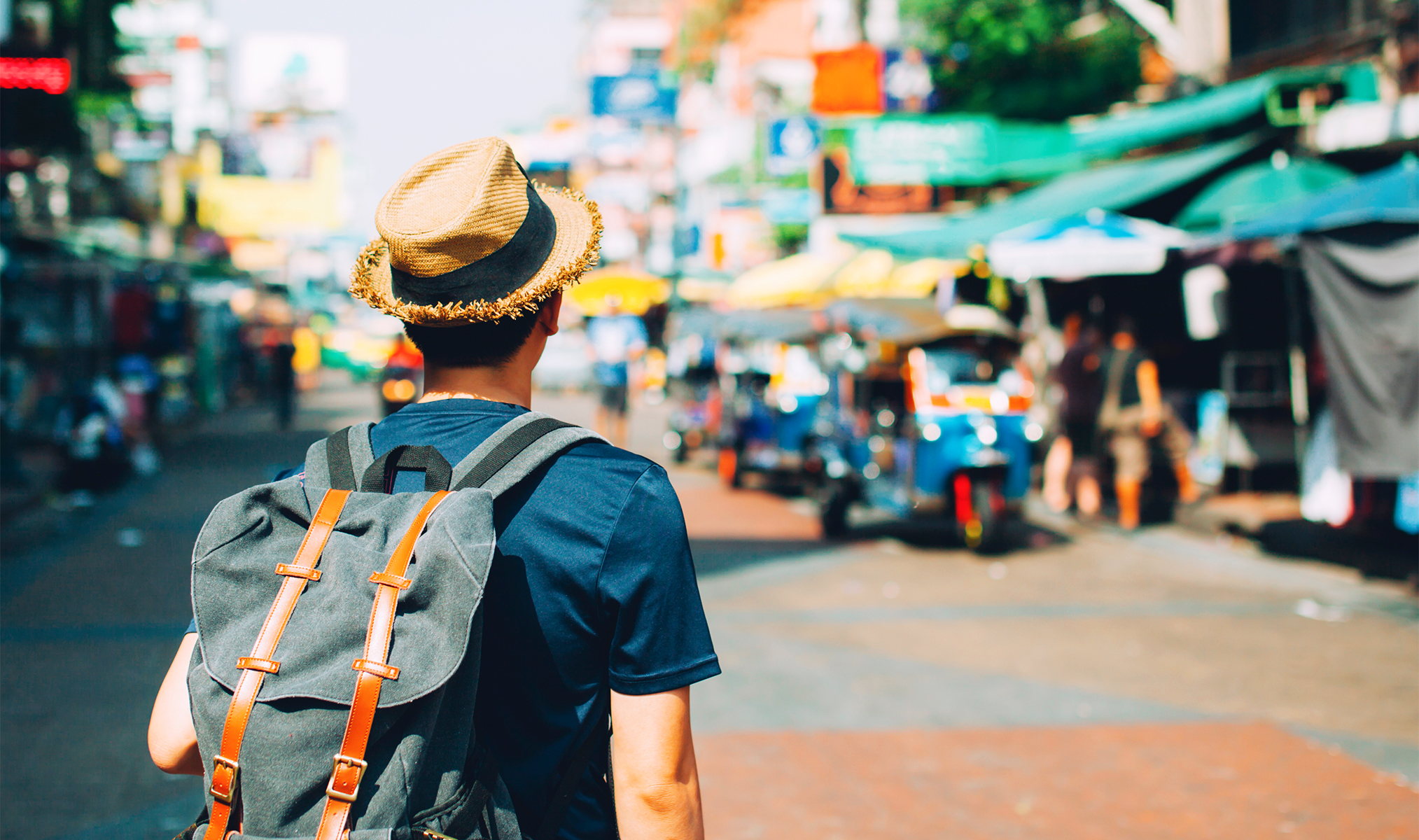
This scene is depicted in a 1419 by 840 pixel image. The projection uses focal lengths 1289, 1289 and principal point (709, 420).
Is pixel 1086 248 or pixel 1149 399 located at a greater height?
pixel 1086 248

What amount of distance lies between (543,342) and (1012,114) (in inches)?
719

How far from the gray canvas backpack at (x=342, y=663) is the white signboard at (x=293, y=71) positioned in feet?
217

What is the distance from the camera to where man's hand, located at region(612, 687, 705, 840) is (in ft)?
5.75

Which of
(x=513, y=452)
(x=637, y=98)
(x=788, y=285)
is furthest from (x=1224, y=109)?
(x=637, y=98)

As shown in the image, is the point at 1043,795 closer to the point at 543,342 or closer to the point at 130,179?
the point at 543,342

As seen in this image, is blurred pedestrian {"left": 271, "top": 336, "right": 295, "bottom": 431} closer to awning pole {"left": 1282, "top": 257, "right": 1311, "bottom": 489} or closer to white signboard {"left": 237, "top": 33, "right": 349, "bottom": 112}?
awning pole {"left": 1282, "top": 257, "right": 1311, "bottom": 489}

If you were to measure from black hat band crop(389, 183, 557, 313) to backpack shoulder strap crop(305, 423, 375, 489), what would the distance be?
0.70 feet

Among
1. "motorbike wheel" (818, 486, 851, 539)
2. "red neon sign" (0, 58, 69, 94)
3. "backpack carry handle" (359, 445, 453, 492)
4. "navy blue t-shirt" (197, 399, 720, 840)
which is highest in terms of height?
"red neon sign" (0, 58, 69, 94)

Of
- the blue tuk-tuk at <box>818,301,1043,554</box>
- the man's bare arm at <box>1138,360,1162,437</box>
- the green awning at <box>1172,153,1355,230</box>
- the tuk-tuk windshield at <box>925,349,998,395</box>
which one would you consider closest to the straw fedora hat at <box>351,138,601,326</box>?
the blue tuk-tuk at <box>818,301,1043,554</box>

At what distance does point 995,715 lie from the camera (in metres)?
6.04

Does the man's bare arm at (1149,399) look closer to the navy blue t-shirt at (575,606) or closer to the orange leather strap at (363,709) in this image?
the navy blue t-shirt at (575,606)

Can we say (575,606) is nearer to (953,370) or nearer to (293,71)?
(953,370)

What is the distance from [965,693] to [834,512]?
5.50 metres

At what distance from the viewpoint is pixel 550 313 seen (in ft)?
6.34
